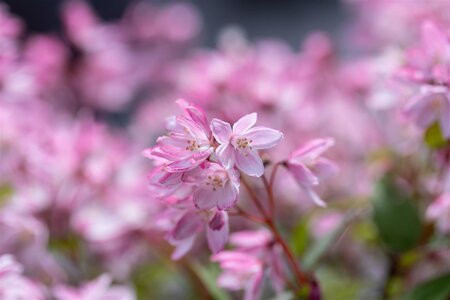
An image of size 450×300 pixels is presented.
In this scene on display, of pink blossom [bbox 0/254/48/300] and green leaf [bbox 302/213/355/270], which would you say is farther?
green leaf [bbox 302/213/355/270]

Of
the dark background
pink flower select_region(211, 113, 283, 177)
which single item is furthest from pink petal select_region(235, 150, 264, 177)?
the dark background

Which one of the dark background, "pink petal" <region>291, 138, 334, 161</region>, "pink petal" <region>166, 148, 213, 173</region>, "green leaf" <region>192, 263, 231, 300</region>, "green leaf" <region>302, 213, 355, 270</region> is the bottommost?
"green leaf" <region>302, 213, 355, 270</region>

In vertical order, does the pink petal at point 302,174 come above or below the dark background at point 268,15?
below

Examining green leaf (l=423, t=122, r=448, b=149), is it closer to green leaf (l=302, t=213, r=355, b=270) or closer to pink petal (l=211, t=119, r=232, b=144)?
green leaf (l=302, t=213, r=355, b=270)

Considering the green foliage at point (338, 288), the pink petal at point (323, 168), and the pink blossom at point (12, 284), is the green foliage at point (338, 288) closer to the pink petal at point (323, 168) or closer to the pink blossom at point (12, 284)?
the pink petal at point (323, 168)

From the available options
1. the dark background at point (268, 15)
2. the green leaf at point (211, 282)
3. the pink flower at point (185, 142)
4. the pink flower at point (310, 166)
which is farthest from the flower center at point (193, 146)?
the dark background at point (268, 15)

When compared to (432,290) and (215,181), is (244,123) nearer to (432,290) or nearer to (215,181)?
(215,181)
